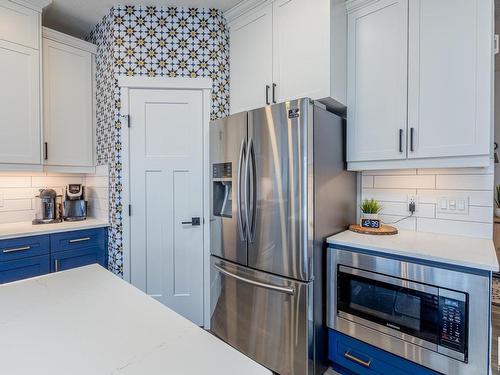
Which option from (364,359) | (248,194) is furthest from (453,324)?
(248,194)

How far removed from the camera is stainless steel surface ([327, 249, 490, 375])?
1.31m

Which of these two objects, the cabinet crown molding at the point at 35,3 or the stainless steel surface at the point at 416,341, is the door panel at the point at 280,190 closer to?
the stainless steel surface at the point at 416,341

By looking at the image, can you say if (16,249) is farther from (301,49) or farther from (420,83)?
(420,83)

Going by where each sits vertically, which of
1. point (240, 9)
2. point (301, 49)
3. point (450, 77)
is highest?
point (240, 9)

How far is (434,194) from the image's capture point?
1.95 m

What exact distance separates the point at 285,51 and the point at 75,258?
2.36m

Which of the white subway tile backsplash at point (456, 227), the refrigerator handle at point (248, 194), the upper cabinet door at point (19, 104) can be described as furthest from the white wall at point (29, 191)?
the white subway tile backsplash at point (456, 227)

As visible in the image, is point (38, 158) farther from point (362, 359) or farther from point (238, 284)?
point (362, 359)

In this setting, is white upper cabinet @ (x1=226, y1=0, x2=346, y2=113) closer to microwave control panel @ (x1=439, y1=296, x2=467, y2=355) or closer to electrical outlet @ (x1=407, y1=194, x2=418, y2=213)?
electrical outlet @ (x1=407, y1=194, x2=418, y2=213)

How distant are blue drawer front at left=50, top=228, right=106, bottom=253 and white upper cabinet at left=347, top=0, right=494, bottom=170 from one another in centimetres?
218

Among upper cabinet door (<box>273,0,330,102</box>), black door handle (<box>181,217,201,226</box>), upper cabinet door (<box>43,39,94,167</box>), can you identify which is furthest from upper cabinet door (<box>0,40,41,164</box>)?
upper cabinet door (<box>273,0,330,102</box>)

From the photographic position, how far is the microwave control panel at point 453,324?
1351mm

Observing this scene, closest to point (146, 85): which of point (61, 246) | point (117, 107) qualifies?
point (117, 107)

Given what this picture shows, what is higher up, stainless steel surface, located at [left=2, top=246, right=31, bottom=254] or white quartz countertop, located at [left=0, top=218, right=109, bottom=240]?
white quartz countertop, located at [left=0, top=218, right=109, bottom=240]
